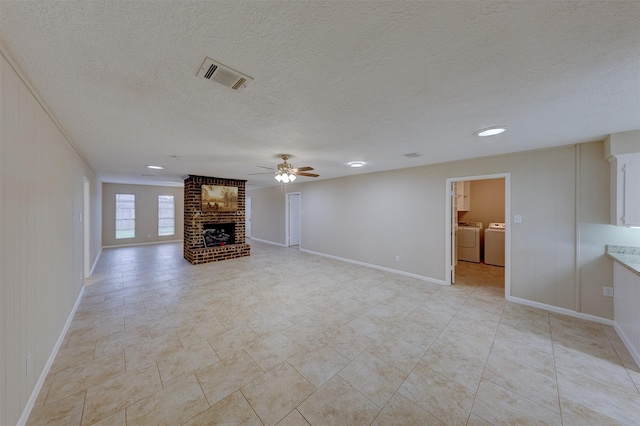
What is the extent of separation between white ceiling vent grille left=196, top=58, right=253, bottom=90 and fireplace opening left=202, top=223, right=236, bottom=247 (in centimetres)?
555

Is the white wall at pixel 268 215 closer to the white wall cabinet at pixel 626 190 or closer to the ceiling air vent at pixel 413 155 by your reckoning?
the ceiling air vent at pixel 413 155

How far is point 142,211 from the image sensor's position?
8.64 metres

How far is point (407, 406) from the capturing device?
5.51 ft

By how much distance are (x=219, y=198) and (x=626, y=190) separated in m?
7.40

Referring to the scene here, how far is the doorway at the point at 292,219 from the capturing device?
8.28 meters

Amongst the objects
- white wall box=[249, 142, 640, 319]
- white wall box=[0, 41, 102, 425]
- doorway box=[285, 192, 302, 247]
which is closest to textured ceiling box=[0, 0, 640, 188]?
white wall box=[0, 41, 102, 425]

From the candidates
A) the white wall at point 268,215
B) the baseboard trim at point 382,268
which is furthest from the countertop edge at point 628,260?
the white wall at point 268,215

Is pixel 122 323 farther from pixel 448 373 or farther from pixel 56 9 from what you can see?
pixel 448 373

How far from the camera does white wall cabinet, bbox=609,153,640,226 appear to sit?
2.49 m

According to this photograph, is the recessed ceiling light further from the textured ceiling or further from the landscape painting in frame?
the landscape painting in frame

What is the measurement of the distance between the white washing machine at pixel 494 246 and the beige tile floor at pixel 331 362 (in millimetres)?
2403

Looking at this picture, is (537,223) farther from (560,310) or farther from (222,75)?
(222,75)

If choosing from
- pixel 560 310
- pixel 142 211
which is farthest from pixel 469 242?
pixel 142 211

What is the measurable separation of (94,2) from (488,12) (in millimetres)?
1720
